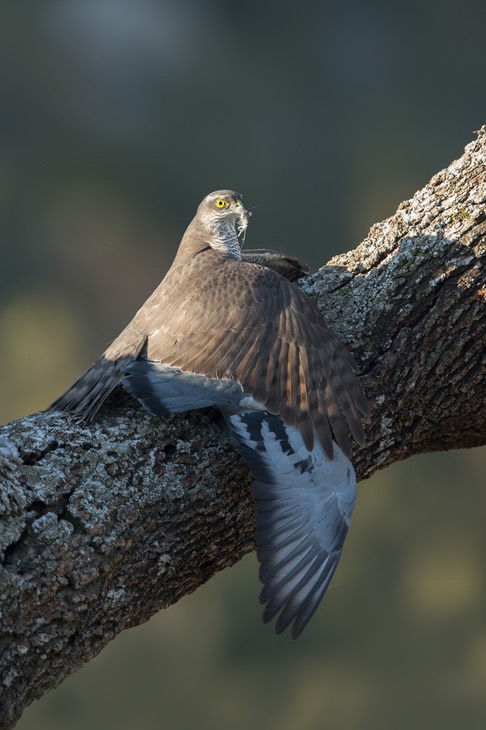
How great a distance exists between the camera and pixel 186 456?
5.96ft

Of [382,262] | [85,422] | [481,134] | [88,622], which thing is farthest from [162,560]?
[481,134]

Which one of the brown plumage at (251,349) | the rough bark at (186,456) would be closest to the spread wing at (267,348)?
the brown plumage at (251,349)

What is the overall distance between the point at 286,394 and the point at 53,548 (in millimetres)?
527

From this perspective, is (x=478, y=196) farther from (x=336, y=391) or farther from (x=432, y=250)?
(x=336, y=391)

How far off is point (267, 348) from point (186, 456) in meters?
0.27

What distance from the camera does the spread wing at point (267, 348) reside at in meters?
1.82

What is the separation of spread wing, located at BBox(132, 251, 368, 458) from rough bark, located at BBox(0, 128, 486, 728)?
0.40 feet

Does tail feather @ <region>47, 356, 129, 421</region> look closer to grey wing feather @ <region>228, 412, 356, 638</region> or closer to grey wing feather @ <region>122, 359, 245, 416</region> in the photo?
grey wing feather @ <region>122, 359, 245, 416</region>

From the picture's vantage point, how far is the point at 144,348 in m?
1.97

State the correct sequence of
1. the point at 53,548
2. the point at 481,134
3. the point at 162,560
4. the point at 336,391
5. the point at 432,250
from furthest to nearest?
the point at 481,134 < the point at 432,250 < the point at 336,391 < the point at 162,560 < the point at 53,548

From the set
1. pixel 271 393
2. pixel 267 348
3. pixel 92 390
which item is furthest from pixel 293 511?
pixel 92 390

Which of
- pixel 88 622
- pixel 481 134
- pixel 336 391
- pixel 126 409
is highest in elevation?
pixel 481 134

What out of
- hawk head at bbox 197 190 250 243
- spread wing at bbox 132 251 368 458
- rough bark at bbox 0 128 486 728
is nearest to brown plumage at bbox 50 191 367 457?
spread wing at bbox 132 251 368 458

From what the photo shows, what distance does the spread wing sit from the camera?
1.82 metres
